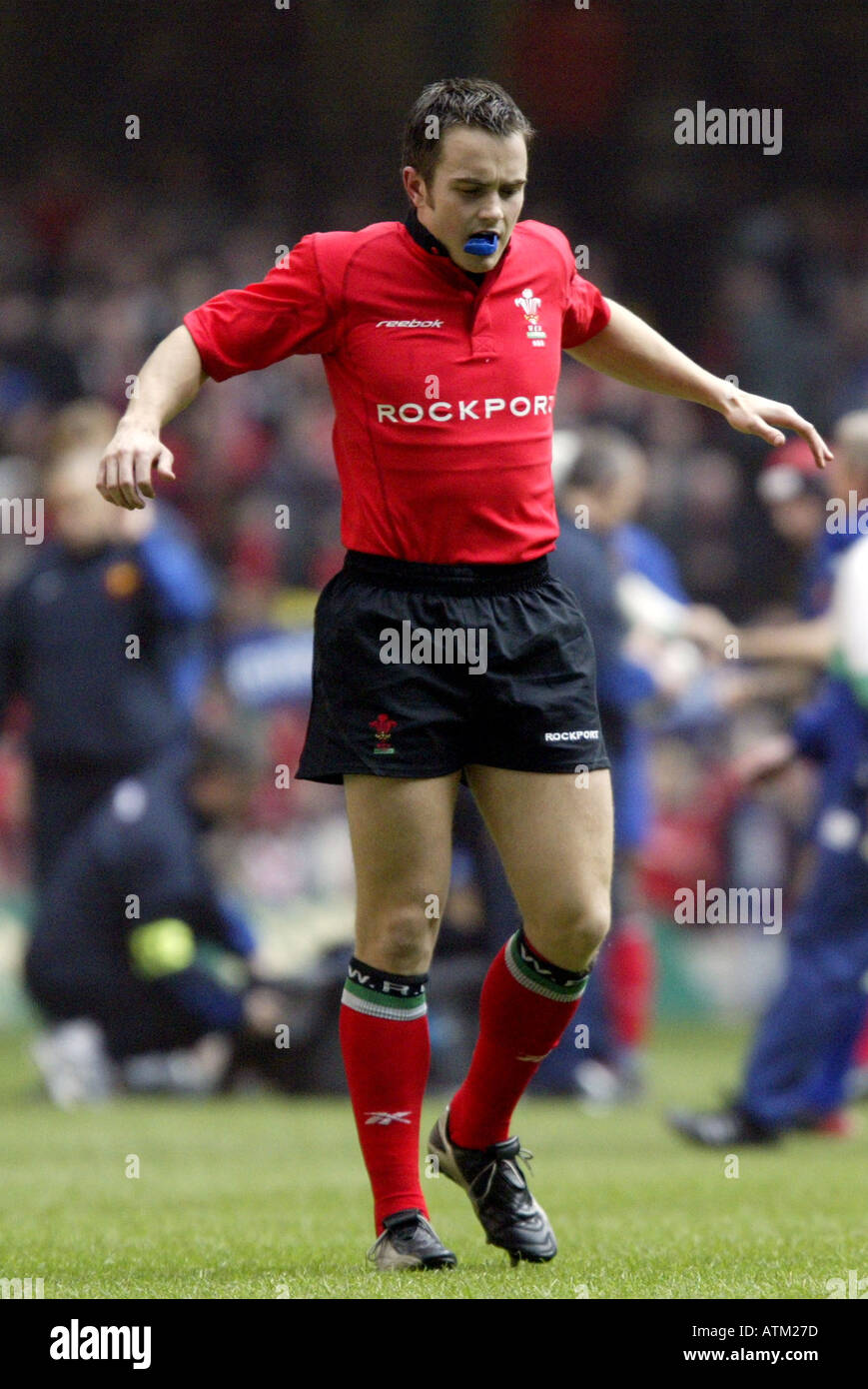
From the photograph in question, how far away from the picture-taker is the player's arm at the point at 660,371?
13.9 ft

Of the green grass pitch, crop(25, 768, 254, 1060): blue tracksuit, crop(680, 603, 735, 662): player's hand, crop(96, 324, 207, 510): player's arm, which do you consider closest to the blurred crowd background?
crop(25, 768, 254, 1060): blue tracksuit

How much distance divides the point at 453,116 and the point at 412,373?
0.45 m

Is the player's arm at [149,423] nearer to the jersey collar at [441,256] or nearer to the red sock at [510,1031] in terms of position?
the jersey collar at [441,256]

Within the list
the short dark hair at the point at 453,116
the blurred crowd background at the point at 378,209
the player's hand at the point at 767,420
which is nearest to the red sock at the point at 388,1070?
→ the player's hand at the point at 767,420

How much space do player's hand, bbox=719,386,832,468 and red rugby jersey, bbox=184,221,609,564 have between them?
448 millimetres

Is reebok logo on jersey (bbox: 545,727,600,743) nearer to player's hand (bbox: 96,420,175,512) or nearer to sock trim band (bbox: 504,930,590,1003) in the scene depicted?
sock trim band (bbox: 504,930,590,1003)

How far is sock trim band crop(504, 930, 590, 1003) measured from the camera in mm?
4117

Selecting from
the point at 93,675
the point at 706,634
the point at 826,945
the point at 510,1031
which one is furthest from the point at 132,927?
the point at 510,1031

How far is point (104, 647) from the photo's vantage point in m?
8.45

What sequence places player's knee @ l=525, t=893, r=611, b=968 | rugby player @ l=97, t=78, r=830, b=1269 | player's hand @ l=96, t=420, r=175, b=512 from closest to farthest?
player's hand @ l=96, t=420, r=175, b=512, rugby player @ l=97, t=78, r=830, b=1269, player's knee @ l=525, t=893, r=611, b=968

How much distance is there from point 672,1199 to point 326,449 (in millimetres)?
7871

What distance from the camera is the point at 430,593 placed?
392cm
